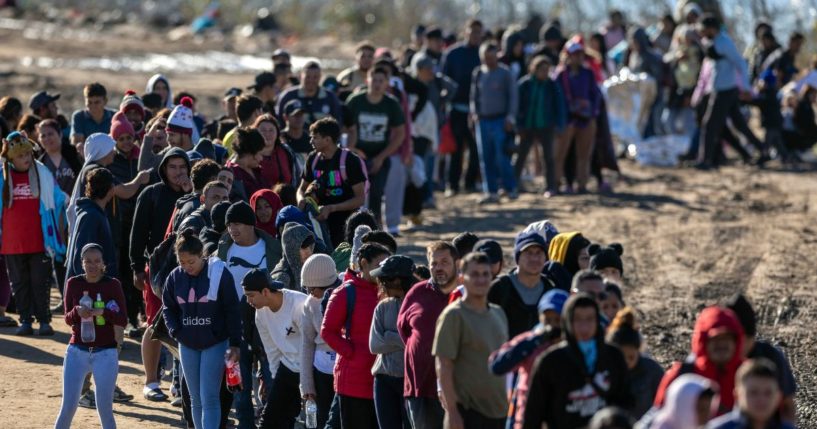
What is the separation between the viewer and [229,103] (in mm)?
17219

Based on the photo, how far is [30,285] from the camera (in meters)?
14.7

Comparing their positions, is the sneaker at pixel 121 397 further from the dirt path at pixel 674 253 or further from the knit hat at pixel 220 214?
the knit hat at pixel 220 214

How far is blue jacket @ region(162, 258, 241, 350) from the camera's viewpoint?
11.0 meters

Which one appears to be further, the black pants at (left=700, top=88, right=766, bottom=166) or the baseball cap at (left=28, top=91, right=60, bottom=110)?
the black pants at (left=700, top=88, right=766, bottom=166)

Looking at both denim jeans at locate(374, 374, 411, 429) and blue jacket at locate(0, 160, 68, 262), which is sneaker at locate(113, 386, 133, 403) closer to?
blue jacket at locate(0, 160, 68, 262)

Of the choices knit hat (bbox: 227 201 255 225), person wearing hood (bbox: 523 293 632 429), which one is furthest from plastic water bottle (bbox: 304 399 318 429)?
person wearing hood (bbox: 523 293 632 429)

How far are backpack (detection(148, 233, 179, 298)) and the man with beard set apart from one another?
244 centimetres

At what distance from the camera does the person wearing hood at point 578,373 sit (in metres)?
7.98

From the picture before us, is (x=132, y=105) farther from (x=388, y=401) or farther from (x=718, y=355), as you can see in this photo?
(x=718, y=355)

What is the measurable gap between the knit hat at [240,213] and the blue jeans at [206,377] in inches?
37.0

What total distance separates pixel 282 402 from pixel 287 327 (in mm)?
502

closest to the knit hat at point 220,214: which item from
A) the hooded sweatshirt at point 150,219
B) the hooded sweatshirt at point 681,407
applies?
the hooded sweatshirt at point 150,219

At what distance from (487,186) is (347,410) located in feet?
36.1

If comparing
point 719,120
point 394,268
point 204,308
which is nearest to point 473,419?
point 394,268
